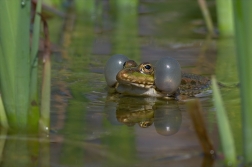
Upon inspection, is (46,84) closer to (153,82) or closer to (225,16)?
(153,82)

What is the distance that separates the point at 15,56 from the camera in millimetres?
2908

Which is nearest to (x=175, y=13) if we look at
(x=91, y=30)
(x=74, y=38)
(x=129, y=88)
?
(x=91, y=30)

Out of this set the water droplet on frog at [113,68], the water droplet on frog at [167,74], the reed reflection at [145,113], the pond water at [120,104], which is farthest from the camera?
the water droplet on frog at [113,68]

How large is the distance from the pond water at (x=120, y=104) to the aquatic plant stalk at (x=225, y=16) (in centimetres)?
24

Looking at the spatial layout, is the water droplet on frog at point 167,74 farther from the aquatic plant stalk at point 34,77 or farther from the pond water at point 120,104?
the aquatic plant stalk at point 34,77

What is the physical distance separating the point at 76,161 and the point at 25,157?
10.4 inches

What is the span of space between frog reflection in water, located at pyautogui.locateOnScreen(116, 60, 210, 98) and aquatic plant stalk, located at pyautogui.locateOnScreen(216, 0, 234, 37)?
6.38 feet

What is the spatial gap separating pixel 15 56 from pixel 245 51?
3.80 ft

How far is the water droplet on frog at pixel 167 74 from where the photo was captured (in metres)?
4.09

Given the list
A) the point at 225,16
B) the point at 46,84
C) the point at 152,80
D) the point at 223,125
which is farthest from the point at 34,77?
the point at 225,16

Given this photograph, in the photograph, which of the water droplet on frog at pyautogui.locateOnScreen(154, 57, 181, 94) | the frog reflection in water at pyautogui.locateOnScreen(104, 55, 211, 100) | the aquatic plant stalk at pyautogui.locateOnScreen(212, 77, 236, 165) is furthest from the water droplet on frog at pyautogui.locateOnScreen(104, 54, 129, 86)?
the aquatic plant stalk at pyautogui.locateOnScreen(212, 77, 236, 165)

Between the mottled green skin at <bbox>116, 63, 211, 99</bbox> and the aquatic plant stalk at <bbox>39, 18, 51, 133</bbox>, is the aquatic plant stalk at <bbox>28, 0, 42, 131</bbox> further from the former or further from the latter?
the mottled green skin at <bbox>116, 63, 211, 99</bbox>

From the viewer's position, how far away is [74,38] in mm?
6930

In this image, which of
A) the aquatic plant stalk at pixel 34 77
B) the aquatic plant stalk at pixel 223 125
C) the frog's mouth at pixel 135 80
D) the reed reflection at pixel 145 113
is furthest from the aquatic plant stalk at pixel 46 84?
the frog's mouth at pixel 135 80
